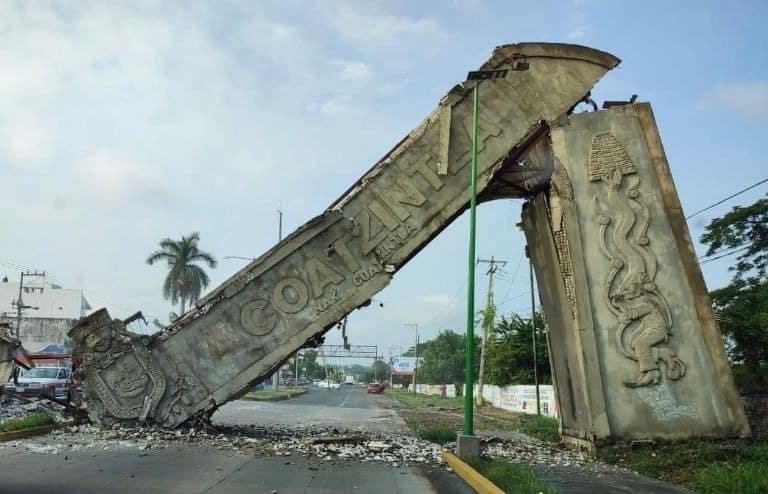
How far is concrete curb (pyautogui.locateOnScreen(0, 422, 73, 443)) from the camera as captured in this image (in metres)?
15.3

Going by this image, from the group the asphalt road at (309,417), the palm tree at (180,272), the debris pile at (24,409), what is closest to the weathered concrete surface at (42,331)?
the palm tree at (180,272)

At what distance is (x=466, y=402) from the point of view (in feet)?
47.2

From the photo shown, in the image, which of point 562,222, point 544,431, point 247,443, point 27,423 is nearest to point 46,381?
point 27,423

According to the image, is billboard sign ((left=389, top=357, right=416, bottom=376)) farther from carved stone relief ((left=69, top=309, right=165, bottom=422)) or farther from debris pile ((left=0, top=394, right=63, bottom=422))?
carved stone relief ((left=69, top=309, right=165, bottom=422))

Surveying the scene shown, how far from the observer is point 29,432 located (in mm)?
16359

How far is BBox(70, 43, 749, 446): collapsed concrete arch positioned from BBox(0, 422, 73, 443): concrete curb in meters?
1.05

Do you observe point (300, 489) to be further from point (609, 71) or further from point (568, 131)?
point (609, 71)

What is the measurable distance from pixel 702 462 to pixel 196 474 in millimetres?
9689

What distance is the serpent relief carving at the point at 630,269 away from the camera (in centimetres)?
1579

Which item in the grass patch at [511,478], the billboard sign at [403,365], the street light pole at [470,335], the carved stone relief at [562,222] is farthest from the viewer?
the billboard sign at [403,365]

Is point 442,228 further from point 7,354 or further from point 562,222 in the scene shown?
point 7,354

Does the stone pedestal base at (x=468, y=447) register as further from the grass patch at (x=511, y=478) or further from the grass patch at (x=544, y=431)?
the grass patch at (x=544, y=431)

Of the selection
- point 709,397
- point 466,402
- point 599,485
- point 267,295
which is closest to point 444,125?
point 267,295

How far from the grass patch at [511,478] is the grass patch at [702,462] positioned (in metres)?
2.61
